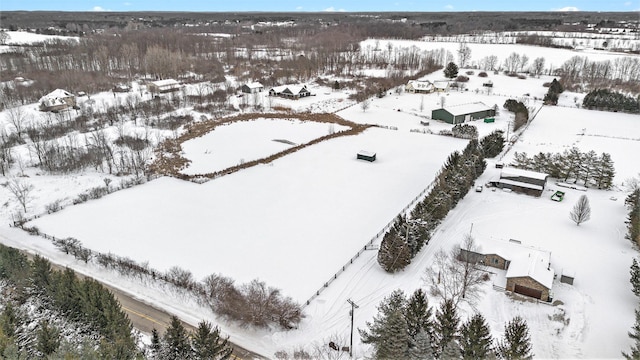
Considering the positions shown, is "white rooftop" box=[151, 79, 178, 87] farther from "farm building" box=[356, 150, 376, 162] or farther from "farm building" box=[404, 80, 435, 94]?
"farm building" box=[356, 150, 376, 162]

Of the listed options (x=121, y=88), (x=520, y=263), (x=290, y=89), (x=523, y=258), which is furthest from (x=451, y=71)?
(x=520, y=263)

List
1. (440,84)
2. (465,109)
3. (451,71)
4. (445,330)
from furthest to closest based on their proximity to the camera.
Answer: (451,71), (440,84), (465,109), (445,330)

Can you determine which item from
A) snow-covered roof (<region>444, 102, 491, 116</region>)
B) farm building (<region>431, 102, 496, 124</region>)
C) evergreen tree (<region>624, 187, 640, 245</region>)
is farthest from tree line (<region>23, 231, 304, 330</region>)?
snow-covered roof (<region>444, 102, 491, 116</region>)

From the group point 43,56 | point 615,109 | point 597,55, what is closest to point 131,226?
point 615,109

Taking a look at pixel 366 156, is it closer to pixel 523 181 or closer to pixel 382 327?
pixel 523 181

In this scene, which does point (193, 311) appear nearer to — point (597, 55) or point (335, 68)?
point (335, 68)
